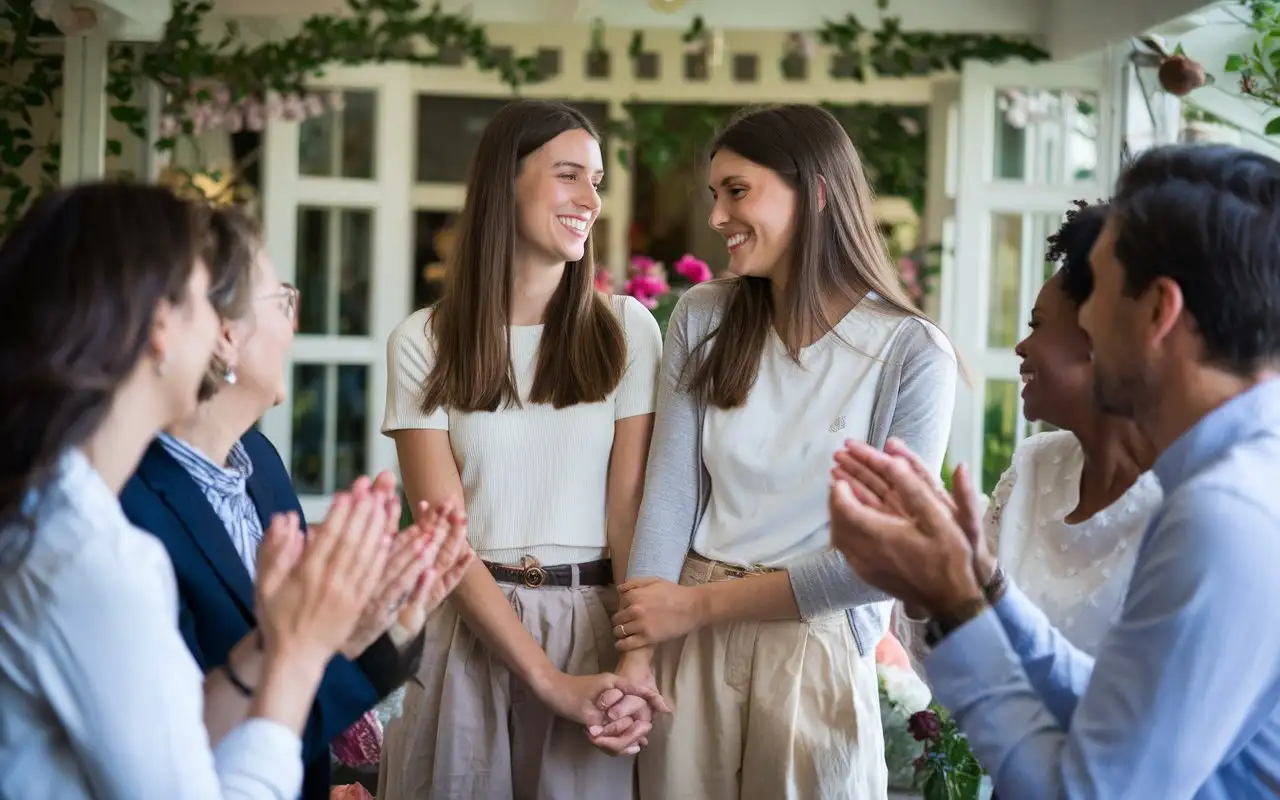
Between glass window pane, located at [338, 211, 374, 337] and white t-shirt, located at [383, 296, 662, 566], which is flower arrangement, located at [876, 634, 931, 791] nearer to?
white t-shirt, located at [383, 296, 662, 566]

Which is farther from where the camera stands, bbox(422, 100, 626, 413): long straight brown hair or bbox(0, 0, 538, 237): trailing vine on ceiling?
bbox(0, 0, 538, 237): trailing vine on ceiling

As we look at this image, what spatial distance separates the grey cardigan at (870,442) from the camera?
2.00m

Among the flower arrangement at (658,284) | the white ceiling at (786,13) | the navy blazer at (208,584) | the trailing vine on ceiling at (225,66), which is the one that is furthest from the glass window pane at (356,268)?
the navy blazer at (208,584)

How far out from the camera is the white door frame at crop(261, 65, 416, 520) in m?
5.76

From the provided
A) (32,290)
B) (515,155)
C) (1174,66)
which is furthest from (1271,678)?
(1174,66)

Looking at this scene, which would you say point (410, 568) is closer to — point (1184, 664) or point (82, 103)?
point (1184, 664)

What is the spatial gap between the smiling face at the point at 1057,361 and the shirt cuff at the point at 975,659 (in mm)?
546

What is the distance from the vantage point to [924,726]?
2.53m

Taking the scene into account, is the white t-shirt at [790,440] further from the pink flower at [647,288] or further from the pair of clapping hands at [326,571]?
the pink flower at [647,288]

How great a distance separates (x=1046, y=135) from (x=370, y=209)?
2.87 metres

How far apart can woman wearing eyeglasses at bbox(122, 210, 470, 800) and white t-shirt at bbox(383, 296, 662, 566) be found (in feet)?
1.70

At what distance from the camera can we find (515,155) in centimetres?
229

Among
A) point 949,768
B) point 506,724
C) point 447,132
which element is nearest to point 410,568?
point 506,724

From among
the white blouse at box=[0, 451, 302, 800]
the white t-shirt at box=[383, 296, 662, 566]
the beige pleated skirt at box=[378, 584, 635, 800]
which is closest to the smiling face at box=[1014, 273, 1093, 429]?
the white t-shirt at box=[383, 296, 662, 566]
